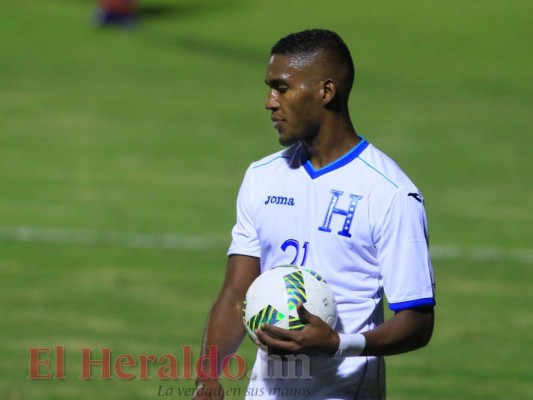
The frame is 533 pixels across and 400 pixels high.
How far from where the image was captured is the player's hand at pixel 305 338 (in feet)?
18.2

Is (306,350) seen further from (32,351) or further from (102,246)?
(102,246)

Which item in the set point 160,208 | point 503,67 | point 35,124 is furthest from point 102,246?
point 503,67

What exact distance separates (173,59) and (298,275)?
69.7ft

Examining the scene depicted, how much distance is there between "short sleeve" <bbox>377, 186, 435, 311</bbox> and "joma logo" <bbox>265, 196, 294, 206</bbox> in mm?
501

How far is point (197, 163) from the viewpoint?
20359mm

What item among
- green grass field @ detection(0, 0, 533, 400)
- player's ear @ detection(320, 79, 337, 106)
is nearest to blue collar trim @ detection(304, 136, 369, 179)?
player's ear @ detection(320, 79, 337, 106)

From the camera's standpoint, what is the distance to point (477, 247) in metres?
16.5

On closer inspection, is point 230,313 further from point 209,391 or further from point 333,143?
point 333,143

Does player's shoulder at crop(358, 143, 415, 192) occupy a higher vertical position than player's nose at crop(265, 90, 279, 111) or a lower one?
lower

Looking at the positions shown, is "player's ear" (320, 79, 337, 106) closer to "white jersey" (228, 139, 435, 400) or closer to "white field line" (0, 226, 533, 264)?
"white jersey" (228, 139, 435, 400)

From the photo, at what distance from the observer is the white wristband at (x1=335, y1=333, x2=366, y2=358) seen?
5.66 m

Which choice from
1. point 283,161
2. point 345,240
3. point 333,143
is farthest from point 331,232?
point 283,161

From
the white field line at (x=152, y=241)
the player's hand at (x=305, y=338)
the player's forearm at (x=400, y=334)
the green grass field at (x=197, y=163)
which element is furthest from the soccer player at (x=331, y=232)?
the white field line at (x=152, y=241)

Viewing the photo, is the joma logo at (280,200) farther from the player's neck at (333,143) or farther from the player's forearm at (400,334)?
the player's forearm at (400,334)
